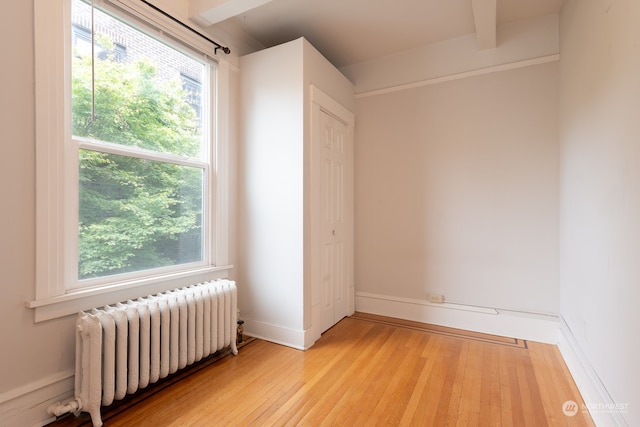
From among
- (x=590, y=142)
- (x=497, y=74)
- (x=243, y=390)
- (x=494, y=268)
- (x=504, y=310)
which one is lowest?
(x=243, y=390)

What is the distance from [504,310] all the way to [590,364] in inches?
43.6

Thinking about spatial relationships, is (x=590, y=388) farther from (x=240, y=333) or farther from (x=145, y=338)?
(x=145, y=338)

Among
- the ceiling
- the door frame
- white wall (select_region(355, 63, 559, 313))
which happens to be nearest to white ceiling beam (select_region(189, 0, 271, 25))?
the ceiling

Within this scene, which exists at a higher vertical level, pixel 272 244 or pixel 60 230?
pixel 60 230

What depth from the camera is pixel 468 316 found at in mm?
3203

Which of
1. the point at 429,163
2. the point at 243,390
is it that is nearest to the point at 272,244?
the point at 243,390

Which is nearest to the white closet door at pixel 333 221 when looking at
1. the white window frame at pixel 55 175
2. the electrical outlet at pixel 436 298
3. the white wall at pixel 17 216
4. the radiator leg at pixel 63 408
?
the electrical outlet at pixel 436 298

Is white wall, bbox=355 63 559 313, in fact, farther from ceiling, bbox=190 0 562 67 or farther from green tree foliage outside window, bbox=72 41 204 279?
green tree foliage outside window, bbox=72 41 204 279

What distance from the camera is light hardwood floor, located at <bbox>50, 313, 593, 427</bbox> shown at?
182 cm

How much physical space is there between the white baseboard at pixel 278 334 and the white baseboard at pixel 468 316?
1.13m

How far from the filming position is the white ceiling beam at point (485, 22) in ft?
7.82

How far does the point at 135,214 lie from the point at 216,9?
5.67 ft

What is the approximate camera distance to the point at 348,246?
3.67m

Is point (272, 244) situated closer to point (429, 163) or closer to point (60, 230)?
point (60, 230)
